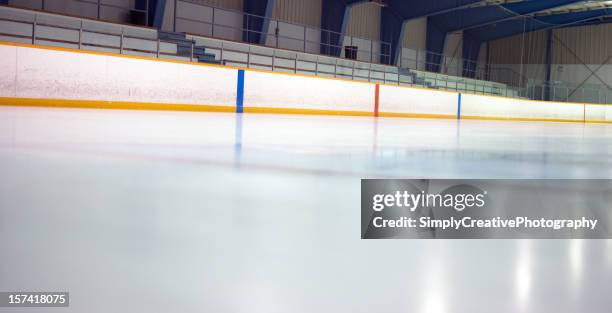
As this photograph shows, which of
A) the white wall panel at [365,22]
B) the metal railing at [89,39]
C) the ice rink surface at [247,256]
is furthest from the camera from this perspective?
the white wall panel at [365,22]

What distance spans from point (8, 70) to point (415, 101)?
14388 millimetres

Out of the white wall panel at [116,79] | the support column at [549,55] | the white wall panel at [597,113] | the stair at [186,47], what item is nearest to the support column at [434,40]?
the white wall panel at [597,113]

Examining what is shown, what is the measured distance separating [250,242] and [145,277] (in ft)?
1.21

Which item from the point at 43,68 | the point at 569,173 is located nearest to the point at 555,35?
the point at 43,68

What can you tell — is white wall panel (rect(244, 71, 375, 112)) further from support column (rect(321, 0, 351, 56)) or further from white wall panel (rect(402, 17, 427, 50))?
white wall panel (rect(402, 17, 427, 50))

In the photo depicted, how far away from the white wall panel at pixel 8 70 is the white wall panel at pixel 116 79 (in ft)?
0.09

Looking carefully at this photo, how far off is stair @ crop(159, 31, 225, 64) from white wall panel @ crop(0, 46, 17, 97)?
710cm

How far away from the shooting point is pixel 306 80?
18141 millimetres

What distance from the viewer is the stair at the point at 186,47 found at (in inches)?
734

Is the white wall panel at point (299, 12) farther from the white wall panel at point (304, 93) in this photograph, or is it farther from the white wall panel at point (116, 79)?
the white wall panel at point (116, 79)

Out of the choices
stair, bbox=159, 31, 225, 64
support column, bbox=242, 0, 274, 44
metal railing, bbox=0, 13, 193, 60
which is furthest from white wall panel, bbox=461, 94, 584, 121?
metal railing, bbox=0, 13, 193, 60

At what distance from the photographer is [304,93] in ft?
59.2

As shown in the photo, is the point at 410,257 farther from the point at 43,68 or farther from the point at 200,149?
the point at 43,68

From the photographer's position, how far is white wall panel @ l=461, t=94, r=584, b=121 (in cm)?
2486
